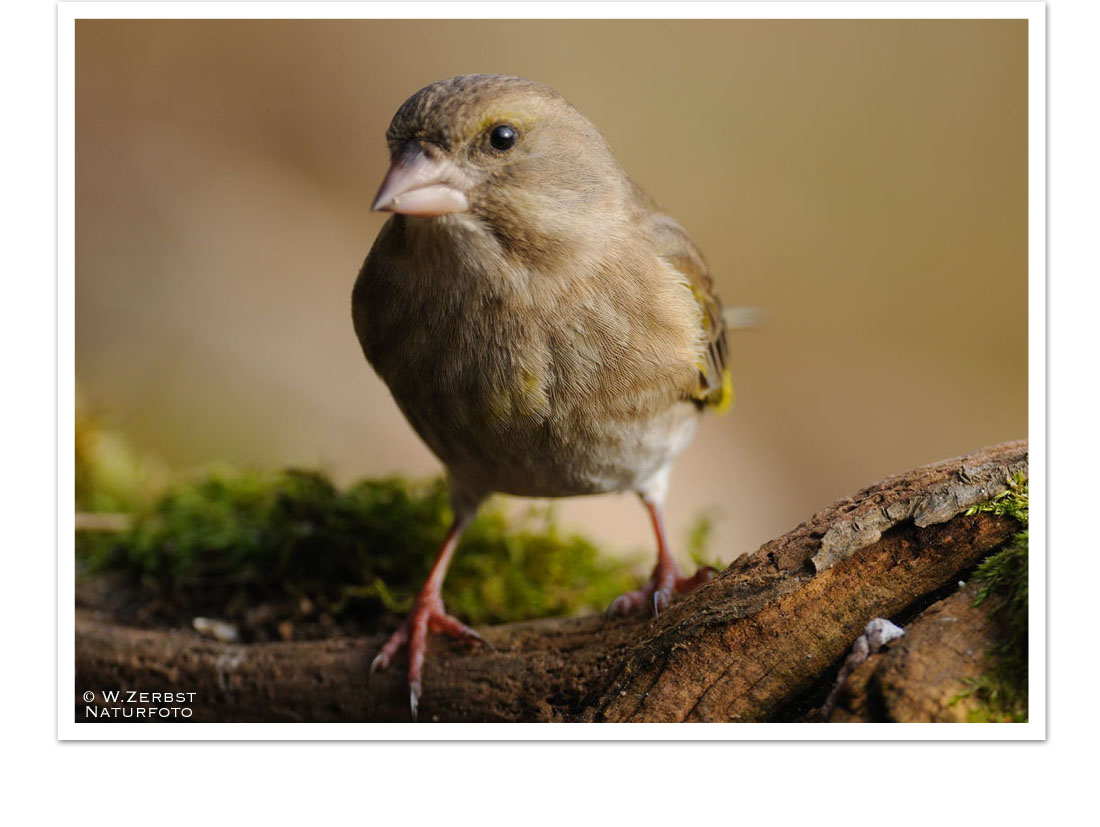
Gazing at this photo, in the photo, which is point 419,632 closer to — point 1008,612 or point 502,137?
point 502,137

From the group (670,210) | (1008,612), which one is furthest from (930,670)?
(670,210)

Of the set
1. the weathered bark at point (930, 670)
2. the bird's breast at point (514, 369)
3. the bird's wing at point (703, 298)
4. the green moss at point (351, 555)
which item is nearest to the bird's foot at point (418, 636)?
the green moss at point (351, 555)

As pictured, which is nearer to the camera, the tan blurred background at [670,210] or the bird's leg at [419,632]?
the bird's leg at [419,632]

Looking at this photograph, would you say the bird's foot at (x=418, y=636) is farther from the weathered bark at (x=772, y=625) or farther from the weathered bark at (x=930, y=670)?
the weathered bark at (x=930, y=670)

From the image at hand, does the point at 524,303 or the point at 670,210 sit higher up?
the point at 670,210

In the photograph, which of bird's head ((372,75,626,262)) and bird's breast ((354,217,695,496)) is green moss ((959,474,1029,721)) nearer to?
bird's breast ((354,217,695,496))

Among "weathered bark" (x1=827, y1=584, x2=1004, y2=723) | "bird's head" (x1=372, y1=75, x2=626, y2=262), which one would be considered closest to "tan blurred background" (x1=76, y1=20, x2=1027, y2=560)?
"bird's head" (x1=372, y1=75, x2=626, y2=262)
